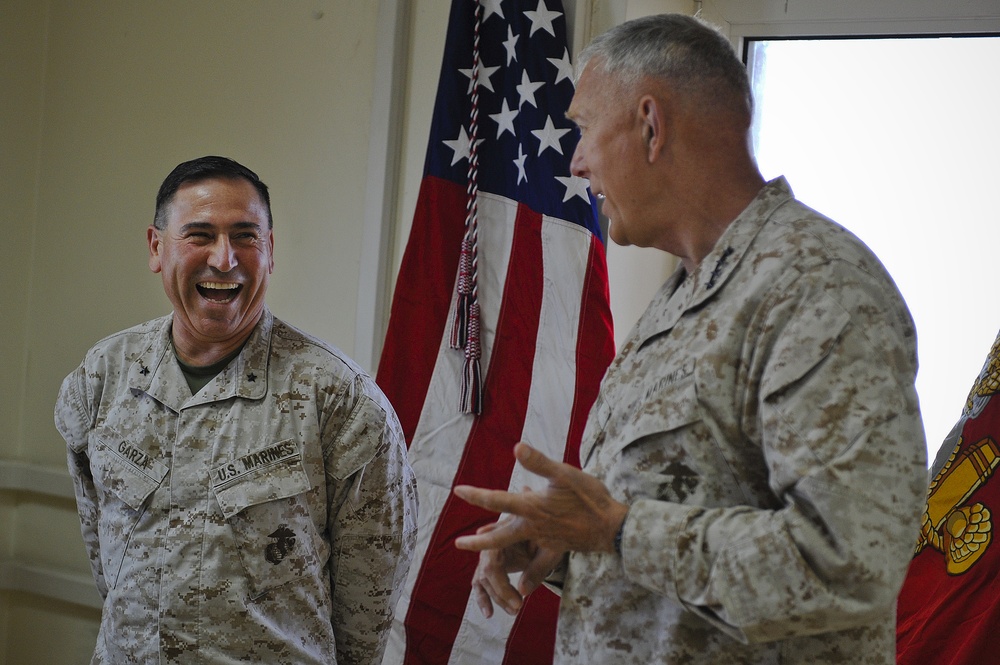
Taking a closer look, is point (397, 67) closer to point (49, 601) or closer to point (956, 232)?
point (956, 232)

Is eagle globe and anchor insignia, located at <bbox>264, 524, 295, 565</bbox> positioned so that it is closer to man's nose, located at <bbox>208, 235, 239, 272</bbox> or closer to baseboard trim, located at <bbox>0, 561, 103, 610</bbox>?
man's nose, located at <bbox>208, 235, 239, 272</bbox>

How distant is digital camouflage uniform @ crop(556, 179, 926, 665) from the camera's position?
865mm

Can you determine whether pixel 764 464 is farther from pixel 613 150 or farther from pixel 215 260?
pixel 215 260

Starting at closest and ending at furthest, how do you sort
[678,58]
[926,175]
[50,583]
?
[678,58] < [926,175] < [50,583]

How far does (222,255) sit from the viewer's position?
5.52 ft

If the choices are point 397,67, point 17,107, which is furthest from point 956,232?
point 17,107

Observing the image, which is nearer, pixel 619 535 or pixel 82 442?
pixel 619 535

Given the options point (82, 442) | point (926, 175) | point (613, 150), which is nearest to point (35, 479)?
point (82, 442)

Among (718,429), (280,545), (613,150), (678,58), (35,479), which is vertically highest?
(678,58)

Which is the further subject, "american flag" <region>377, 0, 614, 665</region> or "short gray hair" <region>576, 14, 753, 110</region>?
"american flag" <region>377, 0, 614, 665</region>

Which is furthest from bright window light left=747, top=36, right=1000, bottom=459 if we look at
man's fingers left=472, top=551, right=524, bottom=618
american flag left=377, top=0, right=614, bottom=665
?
man's fingers left=472, top=551, right=524, bottom=618

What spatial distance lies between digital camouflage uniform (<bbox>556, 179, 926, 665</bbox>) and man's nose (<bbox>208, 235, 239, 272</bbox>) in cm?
82

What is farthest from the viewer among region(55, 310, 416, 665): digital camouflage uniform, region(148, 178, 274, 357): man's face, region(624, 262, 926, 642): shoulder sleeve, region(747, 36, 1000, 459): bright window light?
region(747, 36, 1000, 459): bright window light

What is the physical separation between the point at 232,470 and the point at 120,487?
215 millimetres
